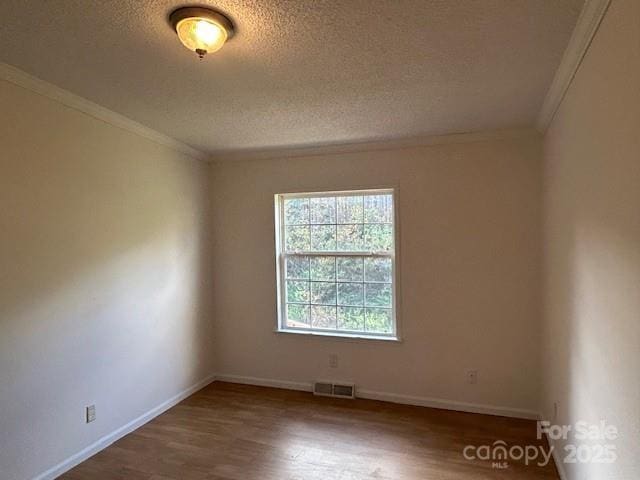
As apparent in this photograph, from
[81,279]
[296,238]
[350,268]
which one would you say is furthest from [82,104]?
[350,268]

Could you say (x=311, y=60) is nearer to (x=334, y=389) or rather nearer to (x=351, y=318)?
(x=351, y=318)

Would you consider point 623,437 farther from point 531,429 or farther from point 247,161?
point 247,161

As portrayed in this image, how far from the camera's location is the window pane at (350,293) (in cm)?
370

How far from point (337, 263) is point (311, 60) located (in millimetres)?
2133

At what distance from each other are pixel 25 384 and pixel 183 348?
58.9 inches

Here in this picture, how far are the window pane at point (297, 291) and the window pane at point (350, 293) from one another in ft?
1.17

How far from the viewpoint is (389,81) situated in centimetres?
224

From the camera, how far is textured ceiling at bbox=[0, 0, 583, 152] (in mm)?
1584

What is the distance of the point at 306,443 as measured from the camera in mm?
2812

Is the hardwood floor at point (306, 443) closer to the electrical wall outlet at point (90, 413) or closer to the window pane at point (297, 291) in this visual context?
the electrical wall outlet at point (90, 413)

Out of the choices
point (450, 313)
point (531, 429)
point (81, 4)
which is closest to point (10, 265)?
point (81, 4)

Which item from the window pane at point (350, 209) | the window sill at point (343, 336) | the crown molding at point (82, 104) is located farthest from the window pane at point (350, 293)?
the crown molding at point (82, 104)

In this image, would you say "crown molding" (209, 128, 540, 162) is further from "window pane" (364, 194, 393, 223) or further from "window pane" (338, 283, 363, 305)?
"window pane" (338, 283, 363, 305)

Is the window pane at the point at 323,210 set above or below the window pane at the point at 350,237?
above
